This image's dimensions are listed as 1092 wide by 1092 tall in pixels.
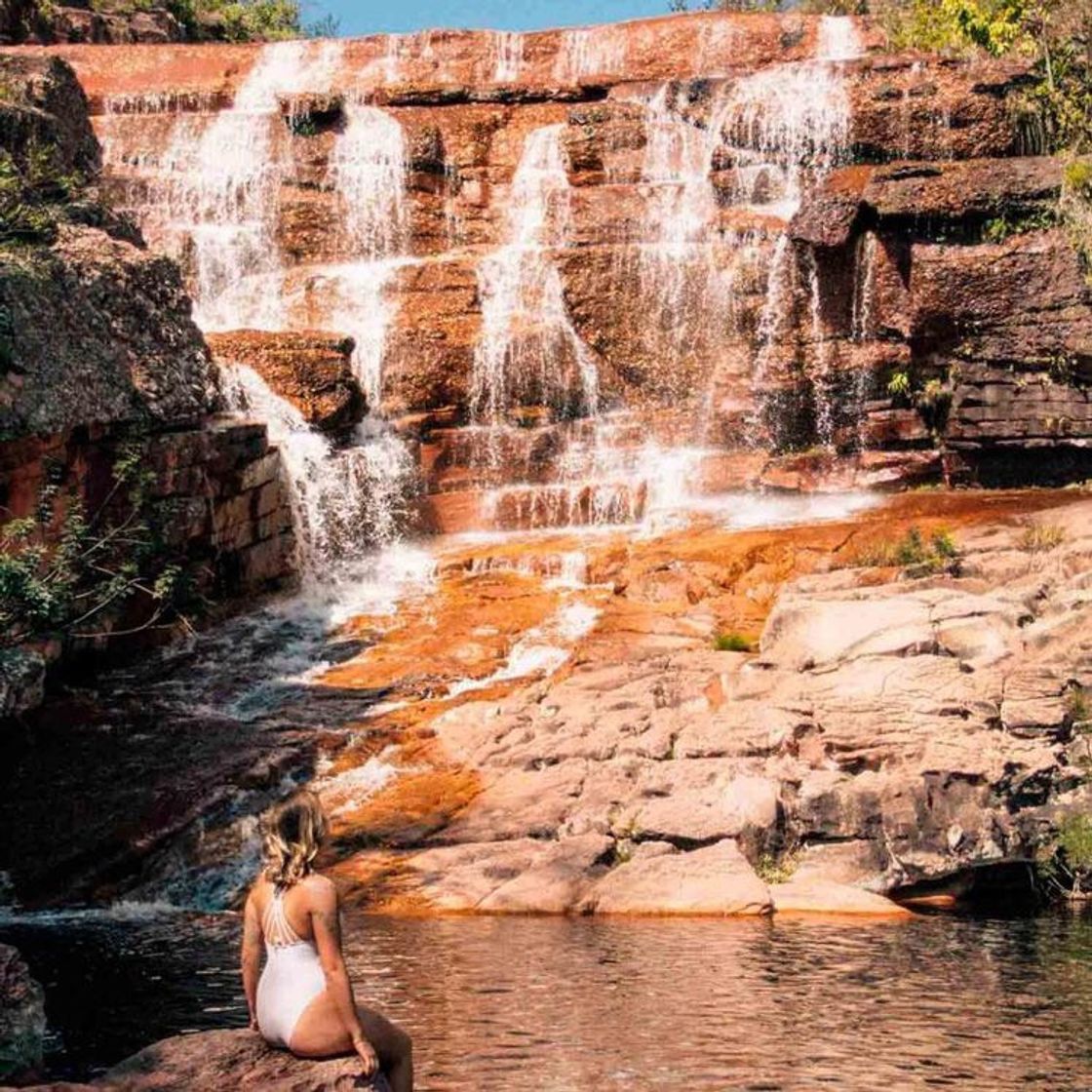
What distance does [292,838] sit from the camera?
7605 mm

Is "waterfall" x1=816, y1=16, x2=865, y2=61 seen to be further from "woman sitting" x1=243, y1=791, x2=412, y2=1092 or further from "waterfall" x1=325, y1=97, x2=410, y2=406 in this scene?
"woman sitting" x1=243, y1=791, x2=412, y2=1092

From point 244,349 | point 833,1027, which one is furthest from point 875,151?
point 833,1027

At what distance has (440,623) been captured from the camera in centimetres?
2489

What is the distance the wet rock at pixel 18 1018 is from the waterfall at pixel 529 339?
2216 cm

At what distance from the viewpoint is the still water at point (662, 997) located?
1045cm

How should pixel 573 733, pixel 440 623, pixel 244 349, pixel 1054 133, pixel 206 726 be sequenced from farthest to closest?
pixel 1054 133
pixel 244 349
pixel 440 623
pixel 206 726
pixel 573 733

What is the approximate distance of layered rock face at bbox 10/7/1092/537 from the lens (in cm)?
2923

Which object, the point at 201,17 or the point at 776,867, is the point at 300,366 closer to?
the point at 776,867

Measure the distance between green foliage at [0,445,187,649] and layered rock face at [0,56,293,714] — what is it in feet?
0.49

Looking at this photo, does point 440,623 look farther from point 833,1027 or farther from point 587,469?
point 833,1027

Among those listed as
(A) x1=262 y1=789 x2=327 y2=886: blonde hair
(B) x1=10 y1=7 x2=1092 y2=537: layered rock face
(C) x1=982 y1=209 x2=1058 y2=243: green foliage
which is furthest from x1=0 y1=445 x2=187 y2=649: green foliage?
(C) x1=982 y1=209 x2=1058 y2=243: green foliage

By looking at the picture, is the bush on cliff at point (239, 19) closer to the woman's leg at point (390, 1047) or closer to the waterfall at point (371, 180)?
the waterfall at point (371, 180)

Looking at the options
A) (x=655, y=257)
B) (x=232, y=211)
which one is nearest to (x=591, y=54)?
(x=232, y=211)

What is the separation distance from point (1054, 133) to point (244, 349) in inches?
551
